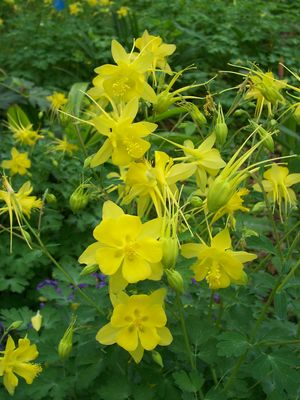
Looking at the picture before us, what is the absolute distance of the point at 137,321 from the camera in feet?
3.66

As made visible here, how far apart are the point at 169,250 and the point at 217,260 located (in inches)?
9.5

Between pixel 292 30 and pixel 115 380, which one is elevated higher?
pixel 115 380

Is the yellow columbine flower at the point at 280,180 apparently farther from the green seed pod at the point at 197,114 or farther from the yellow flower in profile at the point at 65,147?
the yellow flower in profile at the point at 65,147

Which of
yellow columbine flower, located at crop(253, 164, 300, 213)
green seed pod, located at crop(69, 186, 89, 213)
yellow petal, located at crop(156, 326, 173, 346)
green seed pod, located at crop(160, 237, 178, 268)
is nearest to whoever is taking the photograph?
green seed pod, located at crop(160, 237, 178, 268)

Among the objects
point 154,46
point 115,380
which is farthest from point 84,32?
point 115,380

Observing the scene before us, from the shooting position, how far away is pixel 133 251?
993 mm

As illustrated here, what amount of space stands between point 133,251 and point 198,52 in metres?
3.48

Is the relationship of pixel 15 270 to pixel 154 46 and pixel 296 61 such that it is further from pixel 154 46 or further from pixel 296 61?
pixel 296 61

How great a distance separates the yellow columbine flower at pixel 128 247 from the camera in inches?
38.7

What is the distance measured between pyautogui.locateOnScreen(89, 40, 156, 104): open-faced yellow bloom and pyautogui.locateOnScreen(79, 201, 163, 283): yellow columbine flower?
0.30m

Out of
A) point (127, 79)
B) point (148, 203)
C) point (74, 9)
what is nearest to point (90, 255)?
point (148, 203)

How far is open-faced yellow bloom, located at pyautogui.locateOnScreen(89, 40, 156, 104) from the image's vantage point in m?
1.19

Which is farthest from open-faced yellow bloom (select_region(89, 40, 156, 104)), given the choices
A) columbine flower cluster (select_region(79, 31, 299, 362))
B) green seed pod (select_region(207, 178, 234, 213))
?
green seed pod (select_region(207, 178, 234, 213))

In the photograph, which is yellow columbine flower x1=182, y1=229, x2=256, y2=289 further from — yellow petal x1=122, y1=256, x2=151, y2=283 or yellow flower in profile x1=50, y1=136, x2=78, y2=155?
yellow flower in profile x1=50, y1=136, x2=78, y2=155
